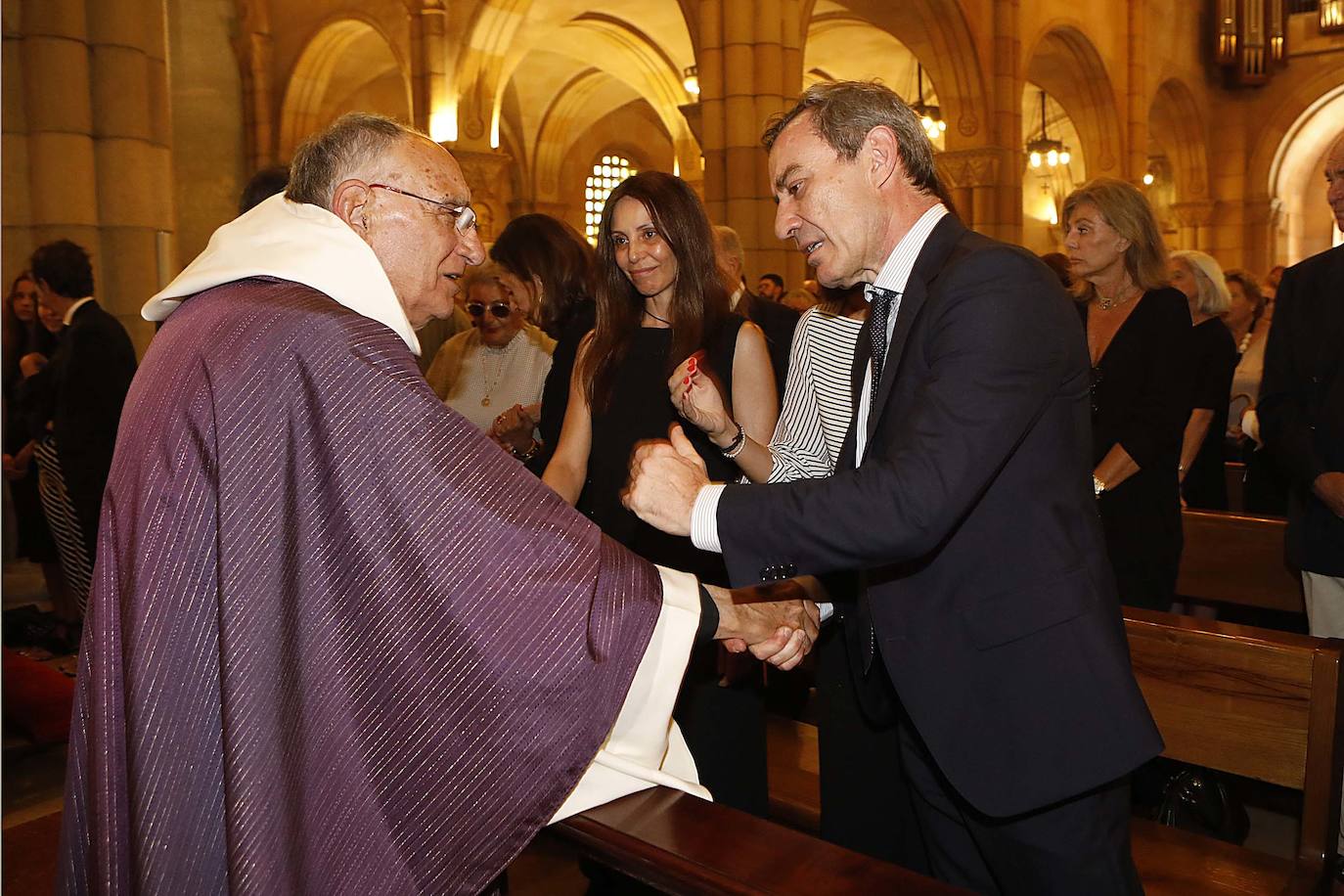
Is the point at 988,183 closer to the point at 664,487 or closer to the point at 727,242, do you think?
the point at 727,242

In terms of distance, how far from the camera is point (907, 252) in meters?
1.78

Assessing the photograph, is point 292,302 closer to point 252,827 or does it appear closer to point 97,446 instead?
point 252,827

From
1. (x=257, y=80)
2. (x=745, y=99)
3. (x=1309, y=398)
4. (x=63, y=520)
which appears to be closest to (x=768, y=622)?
(x=1309, y=398)

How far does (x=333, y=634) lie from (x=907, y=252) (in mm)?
1108

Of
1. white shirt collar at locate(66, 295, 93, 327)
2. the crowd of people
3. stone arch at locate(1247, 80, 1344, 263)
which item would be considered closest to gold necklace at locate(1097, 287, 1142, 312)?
the crowd of people

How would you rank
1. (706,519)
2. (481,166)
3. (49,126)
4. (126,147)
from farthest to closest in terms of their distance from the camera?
(481,166) → (126,147) → (49,126) → (706,519)

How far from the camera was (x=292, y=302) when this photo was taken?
4.79ft

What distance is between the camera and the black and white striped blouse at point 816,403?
2.43m

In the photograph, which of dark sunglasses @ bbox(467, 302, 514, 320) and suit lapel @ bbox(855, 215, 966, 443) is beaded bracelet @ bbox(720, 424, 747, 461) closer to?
suit lapel @ bbox(855, 215, 966, 443)

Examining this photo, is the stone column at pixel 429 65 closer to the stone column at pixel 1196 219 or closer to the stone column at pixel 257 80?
the stone column at pixel 257 80

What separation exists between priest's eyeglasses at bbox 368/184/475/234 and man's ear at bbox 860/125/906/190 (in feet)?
2.27

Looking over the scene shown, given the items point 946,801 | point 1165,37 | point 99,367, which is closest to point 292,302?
point 946,801

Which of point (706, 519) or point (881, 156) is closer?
point (706, 519)

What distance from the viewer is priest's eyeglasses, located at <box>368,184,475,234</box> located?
1.74 metres
